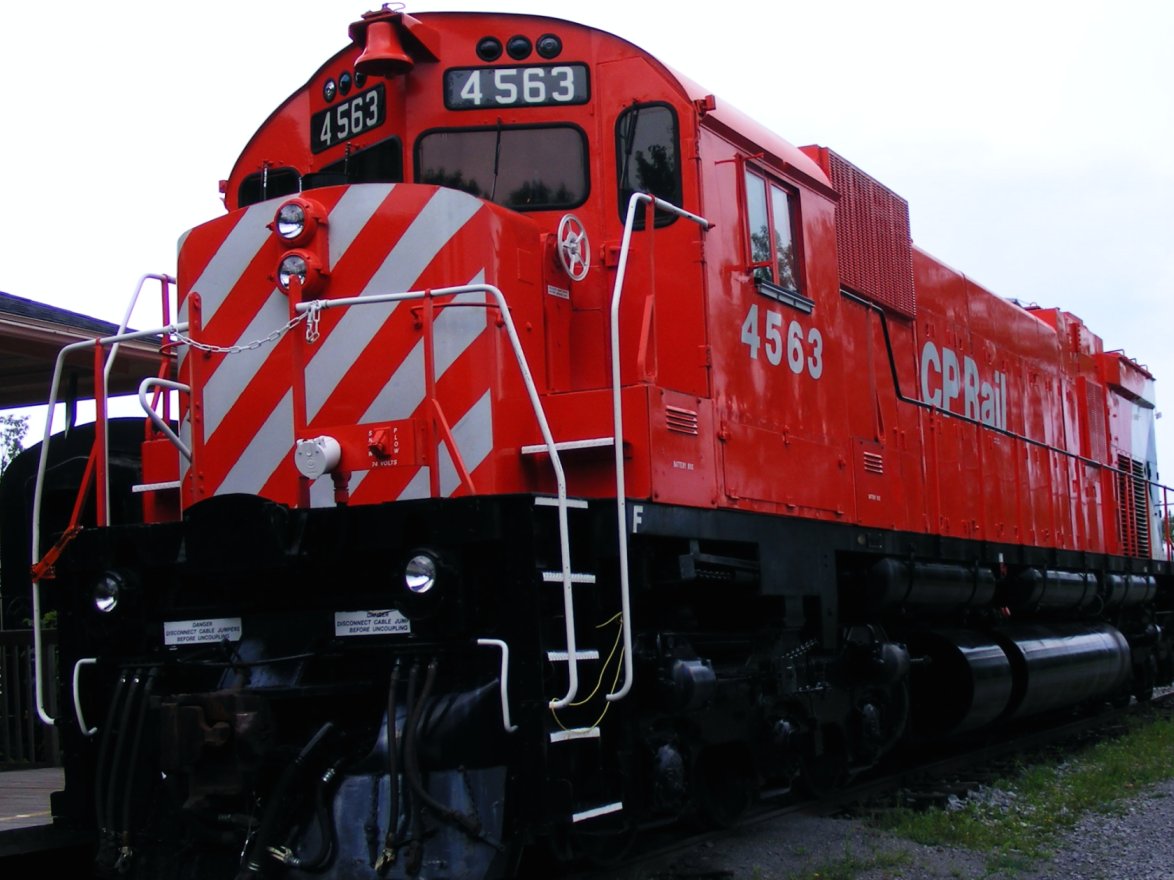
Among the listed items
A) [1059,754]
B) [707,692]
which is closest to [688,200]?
[707,692]

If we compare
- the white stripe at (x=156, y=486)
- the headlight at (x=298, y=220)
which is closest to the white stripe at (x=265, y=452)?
the white stripe at (x=156, y=486)

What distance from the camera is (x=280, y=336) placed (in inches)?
210

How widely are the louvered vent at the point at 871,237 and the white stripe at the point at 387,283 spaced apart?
280cm

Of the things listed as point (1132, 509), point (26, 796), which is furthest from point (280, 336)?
point (1132, 509)

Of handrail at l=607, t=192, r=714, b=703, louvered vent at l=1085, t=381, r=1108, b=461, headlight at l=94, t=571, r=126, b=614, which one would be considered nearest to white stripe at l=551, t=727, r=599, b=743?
handrail at l=607, t=192, r=714, b=703

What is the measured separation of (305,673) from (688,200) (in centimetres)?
262

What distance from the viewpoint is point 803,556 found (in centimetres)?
639

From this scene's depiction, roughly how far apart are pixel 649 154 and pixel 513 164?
2.05ft

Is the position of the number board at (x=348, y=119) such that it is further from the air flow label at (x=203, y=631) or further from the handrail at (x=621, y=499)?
the air flow label at (x=203, y=631)

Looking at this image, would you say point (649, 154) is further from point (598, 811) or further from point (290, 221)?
point (598, 811)

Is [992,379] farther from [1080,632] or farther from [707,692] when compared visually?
[707,692]

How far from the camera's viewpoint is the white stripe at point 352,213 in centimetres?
559

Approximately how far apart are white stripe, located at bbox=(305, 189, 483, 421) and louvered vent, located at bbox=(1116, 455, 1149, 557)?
31.9 ft

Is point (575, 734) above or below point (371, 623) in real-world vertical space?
below
